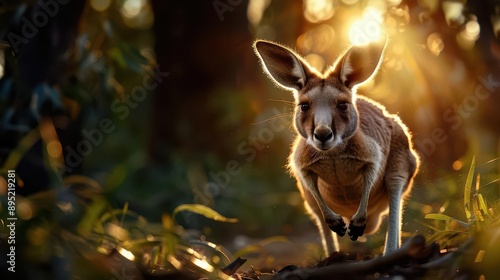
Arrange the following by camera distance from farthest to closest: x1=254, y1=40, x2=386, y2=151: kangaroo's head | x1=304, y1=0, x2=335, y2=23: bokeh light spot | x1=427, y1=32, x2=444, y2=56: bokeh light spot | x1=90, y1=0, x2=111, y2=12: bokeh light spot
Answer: x1=304, y1=0, x2=335, y2=23: bokeh light spot → x1=90, y1=0, x2=111, y2=12: bokeh light spot → x1=427, y1=32, x2=444, y2=56: bokeh light spot → x1=254, y1=40, x2=386, y2=151: kangaroo's head

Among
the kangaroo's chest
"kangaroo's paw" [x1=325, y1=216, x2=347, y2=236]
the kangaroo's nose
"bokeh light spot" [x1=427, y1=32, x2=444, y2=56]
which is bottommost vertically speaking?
"kangaroo's paw" [x1=325, y1=216, x2=347, y2=236]

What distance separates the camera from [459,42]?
252 inches

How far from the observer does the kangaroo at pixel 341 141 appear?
3.55 metres

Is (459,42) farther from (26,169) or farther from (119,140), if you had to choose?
(119,140)

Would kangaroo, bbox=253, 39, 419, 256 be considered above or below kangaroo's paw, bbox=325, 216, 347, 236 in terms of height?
above

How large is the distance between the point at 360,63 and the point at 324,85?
0.22 meters

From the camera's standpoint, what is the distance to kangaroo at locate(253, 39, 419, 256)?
3.55m

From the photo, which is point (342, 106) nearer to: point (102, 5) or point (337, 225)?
point (337, 225)

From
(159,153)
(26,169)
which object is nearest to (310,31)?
(159,153)

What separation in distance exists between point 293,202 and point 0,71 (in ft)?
12.7

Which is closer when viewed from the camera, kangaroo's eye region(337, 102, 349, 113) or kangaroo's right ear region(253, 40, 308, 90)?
kangaroo's eye region(337, 102, 349, 113)

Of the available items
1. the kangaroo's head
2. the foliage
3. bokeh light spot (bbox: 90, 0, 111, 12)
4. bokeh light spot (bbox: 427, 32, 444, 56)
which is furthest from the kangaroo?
bokeh light spot (bbox: 90, 0, 111, 12)

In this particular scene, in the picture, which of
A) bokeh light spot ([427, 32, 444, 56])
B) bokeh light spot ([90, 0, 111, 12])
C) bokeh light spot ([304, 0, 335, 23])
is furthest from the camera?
bokeh light spot ([304, 0, 335, 23])

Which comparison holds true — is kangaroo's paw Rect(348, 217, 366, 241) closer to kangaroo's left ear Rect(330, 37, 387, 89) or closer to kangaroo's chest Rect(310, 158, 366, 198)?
A: kangaroo's chest Rect(310, 158, 366, 198)
